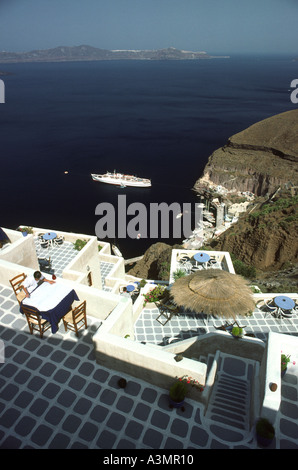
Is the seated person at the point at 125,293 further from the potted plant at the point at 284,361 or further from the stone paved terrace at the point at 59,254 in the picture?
the potted plant at the point at 284,361

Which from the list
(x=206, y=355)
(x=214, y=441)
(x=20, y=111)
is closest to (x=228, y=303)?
(x=206, y=355)

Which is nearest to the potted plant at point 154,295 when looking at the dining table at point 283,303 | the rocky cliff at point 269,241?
the dining table at point 283,303

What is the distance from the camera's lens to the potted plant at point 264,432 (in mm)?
5922

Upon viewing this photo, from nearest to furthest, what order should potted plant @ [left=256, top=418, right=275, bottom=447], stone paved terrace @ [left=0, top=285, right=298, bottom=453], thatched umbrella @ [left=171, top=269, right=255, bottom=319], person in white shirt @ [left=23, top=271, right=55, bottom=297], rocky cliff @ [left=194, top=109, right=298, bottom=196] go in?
potted plant @ [left=256, top=418, right=275, bottom=447] < stone paved terrace @ [left=0, top=285, right=298, bottom=453] < person in white shirt @ [left=23, top=271, right=55, bottom=297] < thatched umbrella @ [left=171, top=269, right=255, bottom=319] < rocky cliff @ [left=194, top=109, right=298, bottom=196]

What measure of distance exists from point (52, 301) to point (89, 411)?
2.95 m

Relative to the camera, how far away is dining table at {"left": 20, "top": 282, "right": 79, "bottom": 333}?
25.6ft

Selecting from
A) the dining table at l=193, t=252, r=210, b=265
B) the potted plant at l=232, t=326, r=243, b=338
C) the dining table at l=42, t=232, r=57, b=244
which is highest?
the potted plant at l=232, t=326, r=243, b=338

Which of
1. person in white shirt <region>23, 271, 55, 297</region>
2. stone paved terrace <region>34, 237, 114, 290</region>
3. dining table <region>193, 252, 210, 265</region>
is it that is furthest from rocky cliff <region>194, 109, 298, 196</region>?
person in white shirt <region>23, 271, 55, 297</region>

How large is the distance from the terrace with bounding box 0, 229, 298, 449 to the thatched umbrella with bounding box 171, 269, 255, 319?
4754 millimetres

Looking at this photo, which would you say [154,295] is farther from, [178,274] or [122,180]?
[122,180]

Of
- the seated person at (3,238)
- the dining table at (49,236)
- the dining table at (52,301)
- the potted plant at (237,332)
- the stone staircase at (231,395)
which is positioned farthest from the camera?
the dining table at (49,236)

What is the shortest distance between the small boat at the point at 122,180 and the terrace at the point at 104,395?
70.1 metres

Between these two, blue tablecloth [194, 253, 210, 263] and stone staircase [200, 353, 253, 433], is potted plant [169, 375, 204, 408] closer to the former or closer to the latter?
stone staircase [200, 353, 253, 433]

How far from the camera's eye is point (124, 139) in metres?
114
